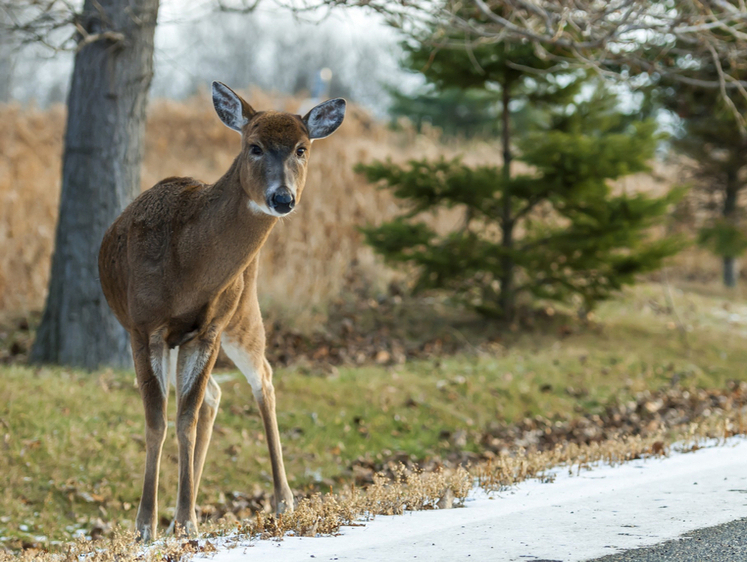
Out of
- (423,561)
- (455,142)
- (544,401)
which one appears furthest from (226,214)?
(455,142)

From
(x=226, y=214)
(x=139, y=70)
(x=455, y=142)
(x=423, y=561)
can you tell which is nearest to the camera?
(x=423, y=561)

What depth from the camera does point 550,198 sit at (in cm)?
1152

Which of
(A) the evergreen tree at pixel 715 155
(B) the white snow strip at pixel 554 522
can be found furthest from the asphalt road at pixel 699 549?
(A) the evergreen tree at pixel 715 155

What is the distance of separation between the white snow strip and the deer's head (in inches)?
70.7

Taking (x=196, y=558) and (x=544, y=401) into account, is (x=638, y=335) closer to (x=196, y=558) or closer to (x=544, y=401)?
(x=544, y=401)

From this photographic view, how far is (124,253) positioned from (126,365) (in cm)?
401

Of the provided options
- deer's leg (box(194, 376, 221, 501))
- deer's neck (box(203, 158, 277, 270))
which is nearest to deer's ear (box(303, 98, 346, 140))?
deer's neck (box(203, 158, 277, 270))

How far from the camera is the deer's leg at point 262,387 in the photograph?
17.2 ft

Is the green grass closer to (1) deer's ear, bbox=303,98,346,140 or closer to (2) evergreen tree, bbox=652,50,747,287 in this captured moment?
(1) deer's ear, bbox=303,98,346,140

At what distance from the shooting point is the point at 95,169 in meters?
8.42

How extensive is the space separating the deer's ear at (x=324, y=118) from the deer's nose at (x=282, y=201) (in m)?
0.64

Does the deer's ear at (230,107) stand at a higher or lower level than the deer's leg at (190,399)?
higher

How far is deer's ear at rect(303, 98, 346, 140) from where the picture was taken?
473 cm

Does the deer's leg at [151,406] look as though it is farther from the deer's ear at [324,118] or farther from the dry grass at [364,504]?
the deer's ear at [324,118]
